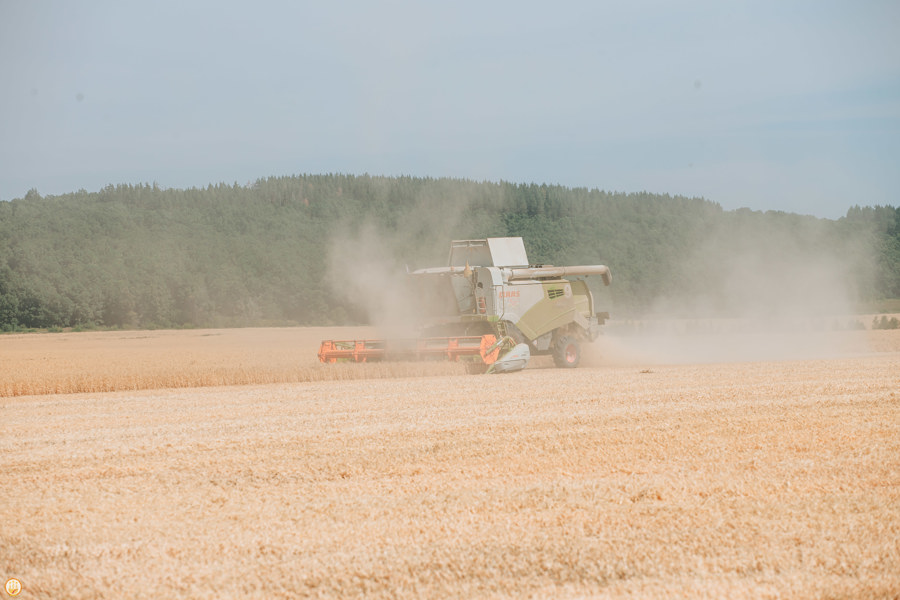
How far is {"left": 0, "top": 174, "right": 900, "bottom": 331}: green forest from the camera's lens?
2740 cm

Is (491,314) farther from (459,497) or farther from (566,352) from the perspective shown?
(459,497)

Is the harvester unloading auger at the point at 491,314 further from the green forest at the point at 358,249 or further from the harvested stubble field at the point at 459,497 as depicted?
the harvested stubble field at the point at 459,497

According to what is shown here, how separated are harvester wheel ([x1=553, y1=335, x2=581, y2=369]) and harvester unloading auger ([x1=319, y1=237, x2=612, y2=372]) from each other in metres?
0.02

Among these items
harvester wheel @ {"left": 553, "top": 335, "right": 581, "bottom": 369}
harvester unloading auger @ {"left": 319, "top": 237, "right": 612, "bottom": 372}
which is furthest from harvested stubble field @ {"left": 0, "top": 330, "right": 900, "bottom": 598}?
harvester wheel @ {"left": 553, "top": 335, "right": 581, "bottom": 369}

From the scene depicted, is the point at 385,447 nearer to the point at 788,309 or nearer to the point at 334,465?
the point at 334,465

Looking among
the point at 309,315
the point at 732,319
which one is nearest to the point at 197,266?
the point at 309,315

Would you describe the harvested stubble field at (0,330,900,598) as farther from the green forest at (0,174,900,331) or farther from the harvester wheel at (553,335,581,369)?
the green forest at (0,174,900,331)

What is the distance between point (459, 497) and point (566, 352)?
13263 mm

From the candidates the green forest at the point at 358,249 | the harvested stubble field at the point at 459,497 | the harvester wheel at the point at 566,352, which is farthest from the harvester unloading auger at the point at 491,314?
the harvested stubble field at the point at 459,497

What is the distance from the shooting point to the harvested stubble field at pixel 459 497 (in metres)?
4.87

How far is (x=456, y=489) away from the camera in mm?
6715

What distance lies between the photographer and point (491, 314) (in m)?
18.0

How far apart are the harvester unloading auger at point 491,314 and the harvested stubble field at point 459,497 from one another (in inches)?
193

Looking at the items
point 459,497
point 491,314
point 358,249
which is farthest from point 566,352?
point 459,497
